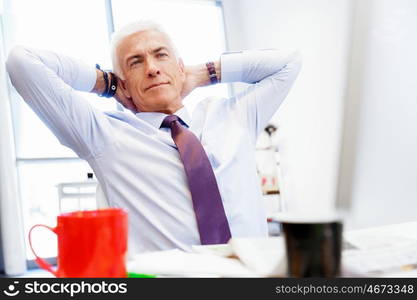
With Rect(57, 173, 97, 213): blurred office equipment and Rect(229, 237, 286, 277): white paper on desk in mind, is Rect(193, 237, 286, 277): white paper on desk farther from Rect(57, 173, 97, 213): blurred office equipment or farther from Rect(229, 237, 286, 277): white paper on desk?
Rect(57, 173, 97, 213): blurred office equipment

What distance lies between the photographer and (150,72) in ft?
4.09

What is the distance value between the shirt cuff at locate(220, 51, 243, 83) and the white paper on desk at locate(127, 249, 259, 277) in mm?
924

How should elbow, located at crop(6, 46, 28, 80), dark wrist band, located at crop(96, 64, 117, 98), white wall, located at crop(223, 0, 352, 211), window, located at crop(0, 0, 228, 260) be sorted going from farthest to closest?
1. window, located at crop(0, 0, 228, 260)
2. white wall, located at crop(223, 0, 352, 211)
3. dark wrist band, located at crop(96, 64, 117, 98)
4. elbow, located at crop(6, 46, 28, 80)

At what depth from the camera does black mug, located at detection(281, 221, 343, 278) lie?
1.34 feet

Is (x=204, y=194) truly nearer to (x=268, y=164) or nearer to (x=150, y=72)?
(x=150, y=72)

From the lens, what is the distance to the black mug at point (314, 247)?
0.41 meters

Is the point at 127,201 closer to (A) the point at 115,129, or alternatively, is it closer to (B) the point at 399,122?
(A) the point at 115,129

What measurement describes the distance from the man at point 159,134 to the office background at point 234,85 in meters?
0.25

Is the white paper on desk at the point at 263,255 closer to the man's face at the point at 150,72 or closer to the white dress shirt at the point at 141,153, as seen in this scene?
the white dress shirt at the point at 141,153

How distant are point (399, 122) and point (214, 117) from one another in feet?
2.45

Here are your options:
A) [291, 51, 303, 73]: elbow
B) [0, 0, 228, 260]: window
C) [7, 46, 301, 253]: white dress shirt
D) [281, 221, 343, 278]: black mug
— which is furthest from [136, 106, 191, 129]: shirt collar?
[0, 0, 228, 260]: window

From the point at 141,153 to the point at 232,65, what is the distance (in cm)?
52

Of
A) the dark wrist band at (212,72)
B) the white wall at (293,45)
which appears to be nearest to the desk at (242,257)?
the dark wrist band at (212,72)

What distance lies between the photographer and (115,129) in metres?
1.17
